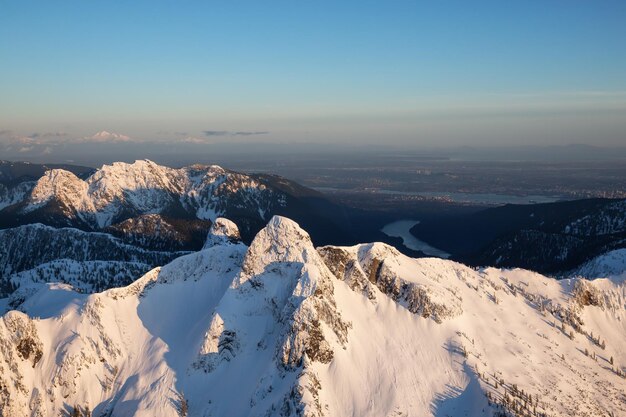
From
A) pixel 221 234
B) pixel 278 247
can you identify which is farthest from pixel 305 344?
pixel 221 234

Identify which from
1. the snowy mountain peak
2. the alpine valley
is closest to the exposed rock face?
the alpine valley

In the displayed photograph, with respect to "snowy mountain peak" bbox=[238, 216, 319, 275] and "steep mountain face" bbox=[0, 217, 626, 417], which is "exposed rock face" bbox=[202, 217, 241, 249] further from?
"snowy mountain peak" bbox=[238, 216, 319, 275]

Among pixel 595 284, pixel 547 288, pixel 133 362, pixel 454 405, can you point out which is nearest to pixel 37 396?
pixel 133 362

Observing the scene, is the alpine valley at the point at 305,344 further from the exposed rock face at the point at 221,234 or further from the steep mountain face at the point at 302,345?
the exposed rock face at the point at 221,234

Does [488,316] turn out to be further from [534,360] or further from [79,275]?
[79,275]

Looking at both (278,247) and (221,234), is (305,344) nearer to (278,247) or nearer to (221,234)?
(278,247)

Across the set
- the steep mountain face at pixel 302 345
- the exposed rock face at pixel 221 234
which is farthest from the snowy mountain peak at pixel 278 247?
the exposed rock face at pixel 221 234

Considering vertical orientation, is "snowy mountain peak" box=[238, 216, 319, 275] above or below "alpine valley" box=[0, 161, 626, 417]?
above

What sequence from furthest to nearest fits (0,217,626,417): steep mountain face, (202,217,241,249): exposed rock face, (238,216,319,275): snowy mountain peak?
(202,217,241,249): exposed rock face
(238,216,319,275): snowy mountain peak
(0,217,626,417): steep mountain face
